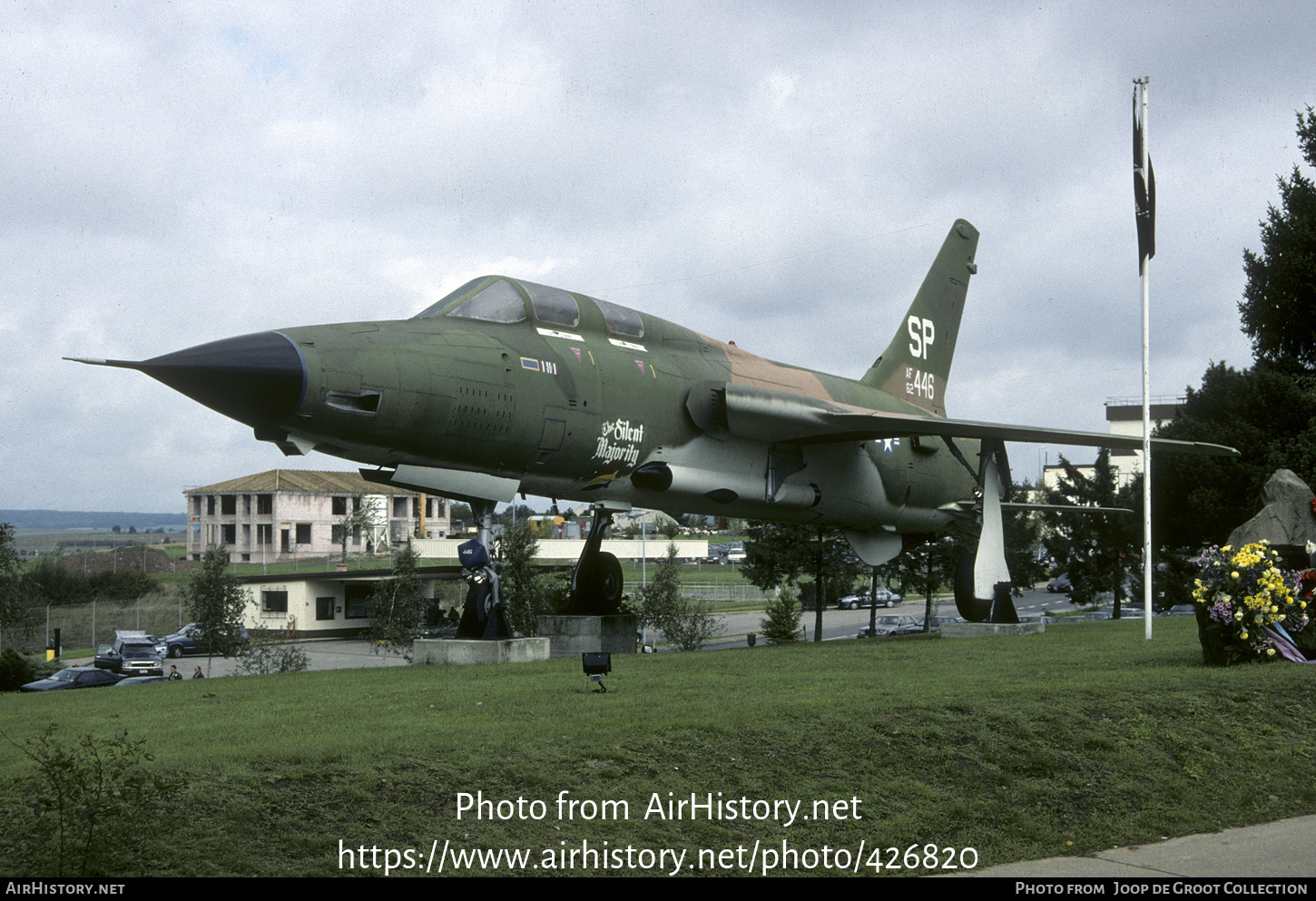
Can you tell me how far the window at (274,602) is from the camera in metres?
59.4

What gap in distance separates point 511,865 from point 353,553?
91.1 meters

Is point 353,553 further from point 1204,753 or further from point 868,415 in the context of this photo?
→ point 1204,753

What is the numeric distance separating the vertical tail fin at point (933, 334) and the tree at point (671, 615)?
67.5ft

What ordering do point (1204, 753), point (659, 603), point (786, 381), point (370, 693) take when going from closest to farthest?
point (1204, 753), point (370, 693), point (786, 381), point (659, 603)

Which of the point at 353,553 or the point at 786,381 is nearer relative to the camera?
the point at 786,381

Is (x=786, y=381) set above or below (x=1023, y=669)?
above

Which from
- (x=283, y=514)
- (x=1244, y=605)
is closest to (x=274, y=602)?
(x=283, y=514)

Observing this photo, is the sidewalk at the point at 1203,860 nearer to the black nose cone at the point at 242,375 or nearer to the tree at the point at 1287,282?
the black nose cone at the point at 242,375

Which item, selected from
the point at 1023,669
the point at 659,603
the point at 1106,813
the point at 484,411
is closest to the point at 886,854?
the point at 1106,813

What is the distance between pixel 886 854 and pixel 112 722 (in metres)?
7.30

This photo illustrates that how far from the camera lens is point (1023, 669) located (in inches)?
505

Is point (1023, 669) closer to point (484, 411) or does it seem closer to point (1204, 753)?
point (1204, 753)

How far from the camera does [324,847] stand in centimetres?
604

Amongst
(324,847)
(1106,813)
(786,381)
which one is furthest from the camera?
(786,381)
